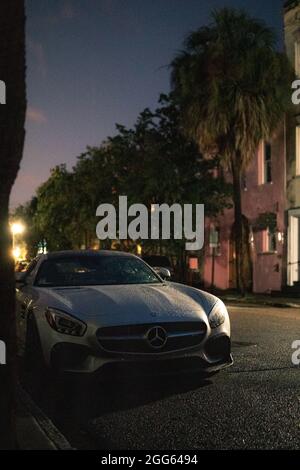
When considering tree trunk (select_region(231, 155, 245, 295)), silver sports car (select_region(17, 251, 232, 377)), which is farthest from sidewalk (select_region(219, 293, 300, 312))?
silver sports car (select_region(17, 251, 232, 377))

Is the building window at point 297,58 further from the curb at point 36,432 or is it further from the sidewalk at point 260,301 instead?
the curb at point 36,432

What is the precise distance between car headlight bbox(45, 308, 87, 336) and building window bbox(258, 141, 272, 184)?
2350 centimetres

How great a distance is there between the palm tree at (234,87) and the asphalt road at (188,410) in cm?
1720

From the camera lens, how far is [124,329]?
21.0 ft

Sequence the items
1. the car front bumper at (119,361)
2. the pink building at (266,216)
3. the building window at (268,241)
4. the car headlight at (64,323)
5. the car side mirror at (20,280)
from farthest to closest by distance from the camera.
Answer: the building window at (268,241)
the pink building at (266,216)
the car side mirror at (20,280)
the car headlight at (64,323)
the car front bumper at (119,361)

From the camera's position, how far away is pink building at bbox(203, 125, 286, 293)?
91.5ft

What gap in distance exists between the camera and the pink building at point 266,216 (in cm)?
2789

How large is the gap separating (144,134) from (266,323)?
61.7 feet

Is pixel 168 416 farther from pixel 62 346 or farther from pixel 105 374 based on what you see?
pixel 62 346

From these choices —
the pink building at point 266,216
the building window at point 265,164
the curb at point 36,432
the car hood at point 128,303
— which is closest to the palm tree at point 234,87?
the pink building at point 266,216

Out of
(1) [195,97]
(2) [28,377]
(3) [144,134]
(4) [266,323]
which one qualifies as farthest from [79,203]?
(2) [28,377]

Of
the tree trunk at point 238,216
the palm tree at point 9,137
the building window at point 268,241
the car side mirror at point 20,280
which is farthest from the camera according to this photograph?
the building window at point 268,241

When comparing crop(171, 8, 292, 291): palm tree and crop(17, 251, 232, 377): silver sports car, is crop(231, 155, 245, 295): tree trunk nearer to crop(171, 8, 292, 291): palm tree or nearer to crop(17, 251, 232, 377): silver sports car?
crop(171, 8, 292, 291): palm tree

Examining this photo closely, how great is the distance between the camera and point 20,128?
482 cm
